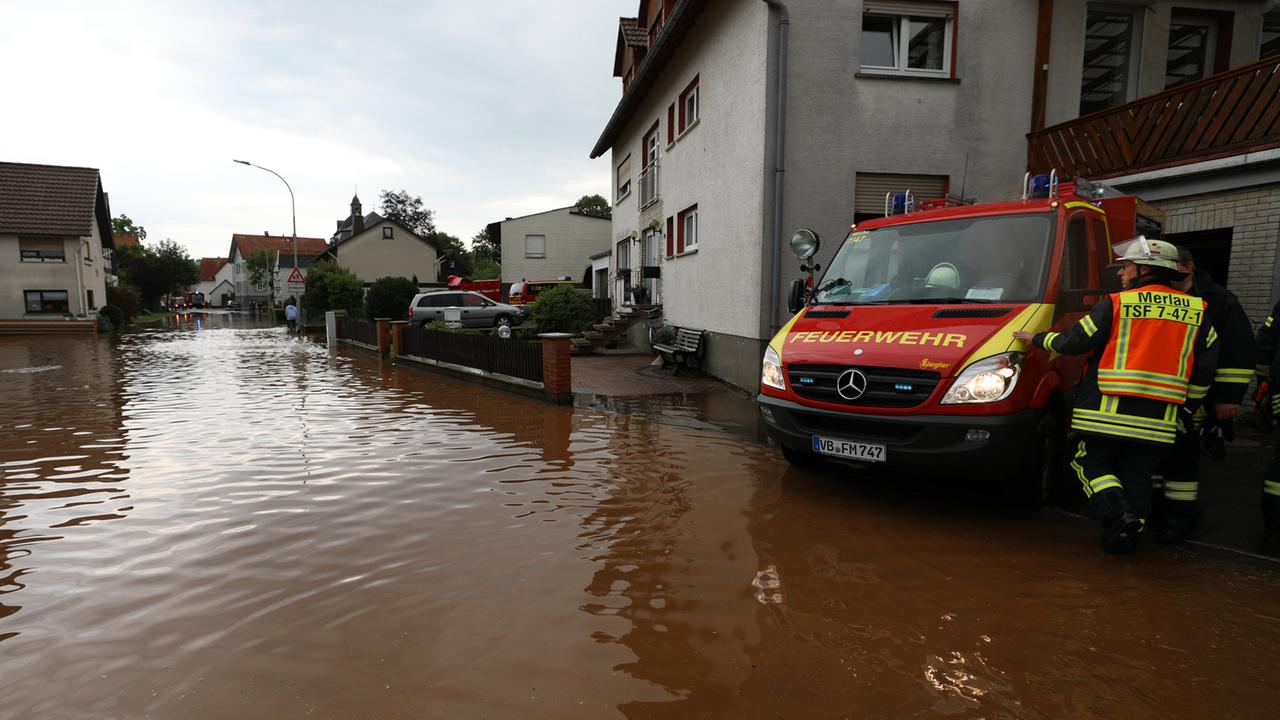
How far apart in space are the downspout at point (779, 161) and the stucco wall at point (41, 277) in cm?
3661

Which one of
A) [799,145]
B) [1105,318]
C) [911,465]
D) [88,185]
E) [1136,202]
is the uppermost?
[88,185]

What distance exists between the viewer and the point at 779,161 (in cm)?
1079

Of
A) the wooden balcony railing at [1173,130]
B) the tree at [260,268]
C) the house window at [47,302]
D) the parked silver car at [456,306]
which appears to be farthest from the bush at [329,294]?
the tree at [260,268]

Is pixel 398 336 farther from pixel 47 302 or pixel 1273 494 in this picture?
pixel 47 302

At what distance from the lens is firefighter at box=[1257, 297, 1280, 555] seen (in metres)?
4.40

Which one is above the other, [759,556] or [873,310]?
[873,310]

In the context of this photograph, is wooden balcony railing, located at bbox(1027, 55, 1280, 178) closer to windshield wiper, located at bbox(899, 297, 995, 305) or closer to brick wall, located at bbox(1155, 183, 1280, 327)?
brick wall, located at bbox(1155, 183, 1280, 327)

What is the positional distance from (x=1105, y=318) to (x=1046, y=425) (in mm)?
909

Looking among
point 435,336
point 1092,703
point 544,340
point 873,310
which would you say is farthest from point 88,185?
point 1092,703

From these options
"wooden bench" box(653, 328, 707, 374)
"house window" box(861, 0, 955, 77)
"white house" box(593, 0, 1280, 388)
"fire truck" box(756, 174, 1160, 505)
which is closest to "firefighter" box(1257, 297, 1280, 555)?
"fire truck" box(756, 174, 1160, 505)

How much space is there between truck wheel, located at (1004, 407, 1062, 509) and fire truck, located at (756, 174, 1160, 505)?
0.05 ft

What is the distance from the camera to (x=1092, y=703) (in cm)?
274

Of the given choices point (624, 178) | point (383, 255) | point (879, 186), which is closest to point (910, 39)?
point (879, 186)

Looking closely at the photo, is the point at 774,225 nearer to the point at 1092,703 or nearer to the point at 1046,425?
the point at 1046,425
